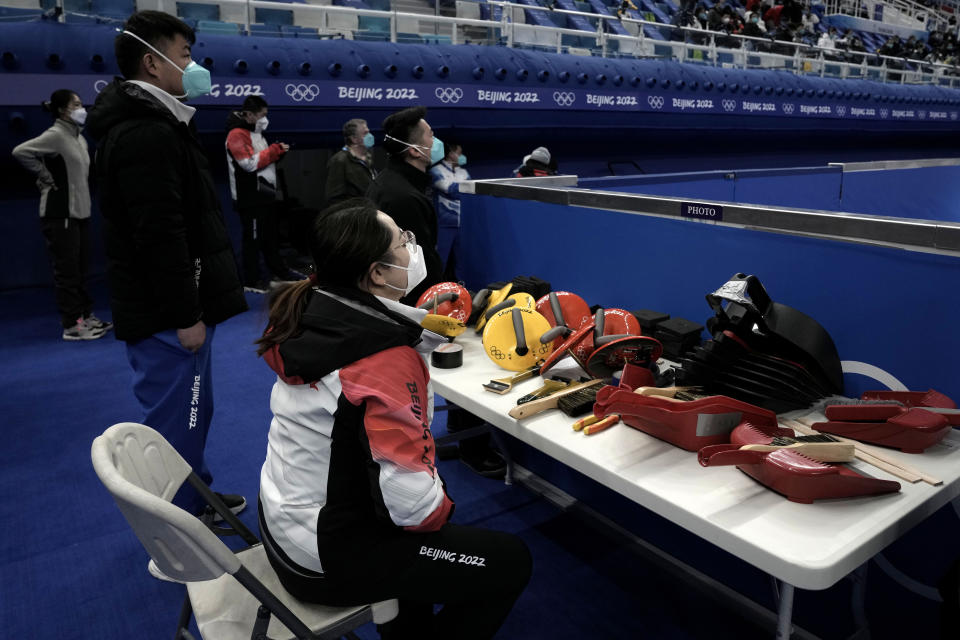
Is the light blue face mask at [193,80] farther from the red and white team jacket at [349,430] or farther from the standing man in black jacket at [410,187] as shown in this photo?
the red and white team jacket at [349,430]

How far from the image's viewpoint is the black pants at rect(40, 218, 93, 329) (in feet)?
14.6

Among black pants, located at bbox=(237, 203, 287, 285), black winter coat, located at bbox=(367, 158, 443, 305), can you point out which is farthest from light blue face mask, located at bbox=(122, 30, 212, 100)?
black pants, located at bbox=(237, 203, 287, 285)

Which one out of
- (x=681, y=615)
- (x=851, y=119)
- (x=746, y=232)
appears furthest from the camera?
(x=851, y=119)

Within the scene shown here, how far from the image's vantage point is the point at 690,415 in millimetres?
1373

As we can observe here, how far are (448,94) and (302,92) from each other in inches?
56.9

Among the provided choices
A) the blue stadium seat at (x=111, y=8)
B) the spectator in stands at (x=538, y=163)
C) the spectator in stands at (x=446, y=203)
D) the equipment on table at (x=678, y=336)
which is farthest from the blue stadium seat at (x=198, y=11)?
the equipment on table at (x=678, y=336)

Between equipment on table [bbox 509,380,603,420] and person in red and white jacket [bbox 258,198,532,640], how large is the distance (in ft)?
0.87

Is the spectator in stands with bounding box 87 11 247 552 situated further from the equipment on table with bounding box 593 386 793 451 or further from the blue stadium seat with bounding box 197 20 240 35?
the blue stadium seat with bounding box 197 20 240 35

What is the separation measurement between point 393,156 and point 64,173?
9.45 feet

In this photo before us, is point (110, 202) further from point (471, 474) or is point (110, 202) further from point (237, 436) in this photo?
point (471, 474)

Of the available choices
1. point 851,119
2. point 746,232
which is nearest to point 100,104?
point 746,232

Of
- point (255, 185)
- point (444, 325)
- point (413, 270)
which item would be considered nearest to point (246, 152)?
point (255, 185)

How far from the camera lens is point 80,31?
15.8ft

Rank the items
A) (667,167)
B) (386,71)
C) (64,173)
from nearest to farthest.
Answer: (64,173) → (386,71) → (667,167)
